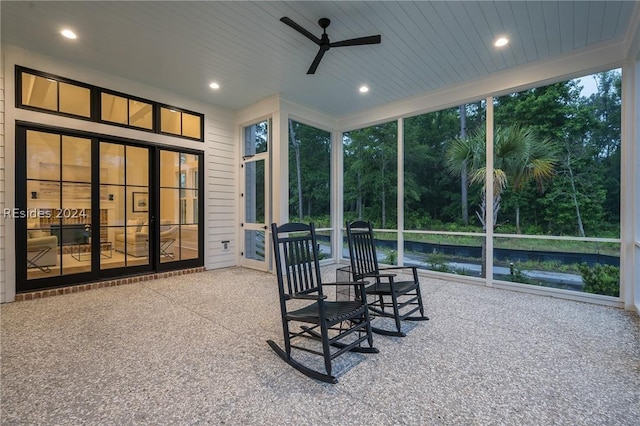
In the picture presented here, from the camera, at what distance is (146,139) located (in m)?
4.84

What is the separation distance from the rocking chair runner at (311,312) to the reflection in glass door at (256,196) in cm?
302

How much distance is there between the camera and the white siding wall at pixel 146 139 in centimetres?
362

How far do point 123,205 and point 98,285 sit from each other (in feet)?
4.02

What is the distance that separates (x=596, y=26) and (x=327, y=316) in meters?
4.22

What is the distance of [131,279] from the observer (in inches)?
183

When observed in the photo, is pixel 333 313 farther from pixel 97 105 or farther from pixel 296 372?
pixel 97 105

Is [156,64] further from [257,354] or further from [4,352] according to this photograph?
[257,354]

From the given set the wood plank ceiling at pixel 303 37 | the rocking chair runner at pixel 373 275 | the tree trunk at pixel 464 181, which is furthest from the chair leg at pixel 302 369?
the tree trunk at pixel 464 181

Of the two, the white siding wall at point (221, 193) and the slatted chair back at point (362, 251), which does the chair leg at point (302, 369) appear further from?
the white siding wall at point (221, 193)

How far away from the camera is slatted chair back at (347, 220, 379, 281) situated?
3074 millimetres

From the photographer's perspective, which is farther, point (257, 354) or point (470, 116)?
point (470, 116)

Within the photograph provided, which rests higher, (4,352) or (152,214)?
(152,214)

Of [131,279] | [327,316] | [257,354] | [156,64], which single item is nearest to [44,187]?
[131,279]

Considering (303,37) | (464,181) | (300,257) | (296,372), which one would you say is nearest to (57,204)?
(300,257)
